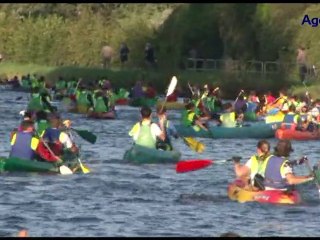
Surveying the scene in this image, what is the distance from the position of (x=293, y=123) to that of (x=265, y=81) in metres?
17.0

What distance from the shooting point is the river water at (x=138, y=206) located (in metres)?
21.6

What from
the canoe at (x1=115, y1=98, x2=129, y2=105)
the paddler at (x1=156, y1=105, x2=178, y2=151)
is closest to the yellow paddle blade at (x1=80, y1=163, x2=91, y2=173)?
the paddler at (x1=156, y1=105, x2=178, y2=151)

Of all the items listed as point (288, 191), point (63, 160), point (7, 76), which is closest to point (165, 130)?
point (63, 160)

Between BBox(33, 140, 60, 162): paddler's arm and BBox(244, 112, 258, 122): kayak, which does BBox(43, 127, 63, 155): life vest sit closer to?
BBox(33, 140, 60, 162): paddler's arm

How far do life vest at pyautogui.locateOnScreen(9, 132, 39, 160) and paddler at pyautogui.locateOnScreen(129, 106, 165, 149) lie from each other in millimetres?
2781

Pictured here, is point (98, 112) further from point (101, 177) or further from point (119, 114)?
point (101, 177)

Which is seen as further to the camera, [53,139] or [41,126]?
[41,126]

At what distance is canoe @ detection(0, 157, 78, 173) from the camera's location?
27031 millimetres

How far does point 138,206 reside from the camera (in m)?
24.2

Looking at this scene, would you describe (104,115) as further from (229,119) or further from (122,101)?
(122,101)

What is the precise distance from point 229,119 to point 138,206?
14586 mm

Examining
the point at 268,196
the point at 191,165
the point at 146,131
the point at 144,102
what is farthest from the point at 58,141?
the point at 144,102

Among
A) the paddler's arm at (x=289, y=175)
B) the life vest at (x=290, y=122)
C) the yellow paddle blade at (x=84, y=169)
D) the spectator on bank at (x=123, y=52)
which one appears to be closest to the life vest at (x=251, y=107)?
the life vest at (x=290, y=122)

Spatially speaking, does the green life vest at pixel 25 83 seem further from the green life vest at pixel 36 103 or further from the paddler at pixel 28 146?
the paddler at pixel 28 146
